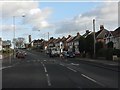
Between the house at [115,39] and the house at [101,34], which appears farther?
the house at [101,34]

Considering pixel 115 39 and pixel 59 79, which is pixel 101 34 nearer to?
pixel 115 39

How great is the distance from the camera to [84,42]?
8044 cm

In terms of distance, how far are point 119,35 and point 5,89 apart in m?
71.7

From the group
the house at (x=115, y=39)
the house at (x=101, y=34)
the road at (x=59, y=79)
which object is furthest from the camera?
the house at (x=101, y=34)

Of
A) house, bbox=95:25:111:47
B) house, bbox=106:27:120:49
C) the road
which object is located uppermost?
house, bbox=95:25:111:47

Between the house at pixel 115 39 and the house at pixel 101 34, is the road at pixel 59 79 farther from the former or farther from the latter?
the house at pixel 101 34

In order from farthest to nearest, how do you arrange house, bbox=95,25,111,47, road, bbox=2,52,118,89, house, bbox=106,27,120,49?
house, bbox=95,25,111,47, house, bbox=106,27,120,49, road, bbox=2,52,118,89

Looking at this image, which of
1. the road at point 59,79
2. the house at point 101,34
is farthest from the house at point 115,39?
the road at point 59,79

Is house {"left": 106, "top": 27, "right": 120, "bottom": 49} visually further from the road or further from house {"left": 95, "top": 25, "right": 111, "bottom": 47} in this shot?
the road

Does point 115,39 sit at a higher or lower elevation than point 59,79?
higher

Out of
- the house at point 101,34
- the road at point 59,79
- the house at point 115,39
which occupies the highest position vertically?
the house at point 101,34

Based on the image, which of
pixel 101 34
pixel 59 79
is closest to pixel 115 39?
pixel 101 34

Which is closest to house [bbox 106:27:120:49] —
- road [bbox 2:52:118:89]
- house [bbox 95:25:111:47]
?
house [bbox 95:25:111:47]

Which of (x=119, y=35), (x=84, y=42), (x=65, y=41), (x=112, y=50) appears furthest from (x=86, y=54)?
(x=65, y=41)
